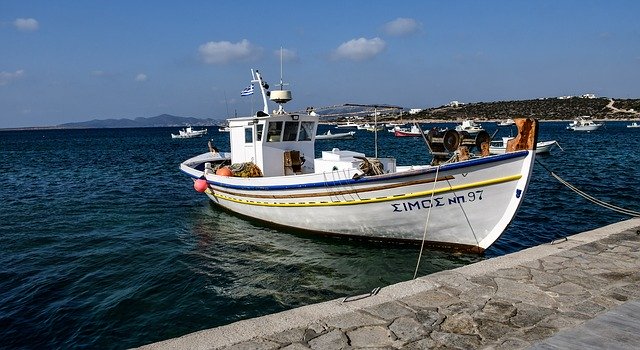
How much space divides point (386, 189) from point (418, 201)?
751mm

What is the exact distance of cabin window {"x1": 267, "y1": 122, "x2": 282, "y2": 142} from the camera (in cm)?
1415

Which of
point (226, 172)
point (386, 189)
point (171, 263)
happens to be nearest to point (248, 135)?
point (226, 172)

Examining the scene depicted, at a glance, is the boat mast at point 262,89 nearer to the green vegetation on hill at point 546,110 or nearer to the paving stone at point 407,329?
the paving stone at point 407,329

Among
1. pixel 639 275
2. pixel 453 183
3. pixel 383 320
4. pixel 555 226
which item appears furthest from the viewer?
pixel 555 226

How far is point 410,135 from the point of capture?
245ft

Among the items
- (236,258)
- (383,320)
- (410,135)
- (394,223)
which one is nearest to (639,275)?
(383,320)

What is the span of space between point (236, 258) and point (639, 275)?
8.01 meters

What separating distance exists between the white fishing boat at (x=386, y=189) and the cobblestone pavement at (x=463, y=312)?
2077mm

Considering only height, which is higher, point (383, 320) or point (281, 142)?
point (281, 142)

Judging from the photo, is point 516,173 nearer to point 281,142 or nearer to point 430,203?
point 430,203

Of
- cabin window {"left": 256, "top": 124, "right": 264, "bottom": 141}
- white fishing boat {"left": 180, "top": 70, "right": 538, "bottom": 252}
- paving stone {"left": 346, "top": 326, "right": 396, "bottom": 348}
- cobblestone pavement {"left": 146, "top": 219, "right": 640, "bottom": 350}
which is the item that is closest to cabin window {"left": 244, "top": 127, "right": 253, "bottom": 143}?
white fishing boat {"left": 180, "top": 70, "right": 538, "bottom": 252}

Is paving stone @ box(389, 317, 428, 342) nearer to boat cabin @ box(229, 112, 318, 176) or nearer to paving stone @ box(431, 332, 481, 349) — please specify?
paving stone @ box(431, 332, 481, 349)

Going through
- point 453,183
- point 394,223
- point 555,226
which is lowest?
point 555,226

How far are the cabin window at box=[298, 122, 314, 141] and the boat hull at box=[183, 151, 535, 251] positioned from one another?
264 centimetres
